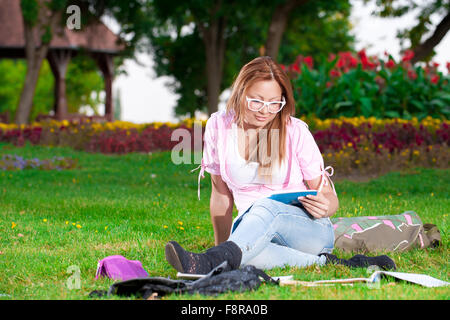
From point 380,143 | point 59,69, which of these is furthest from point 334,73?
point 59,69

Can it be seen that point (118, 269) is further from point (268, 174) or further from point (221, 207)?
point (268, 174)

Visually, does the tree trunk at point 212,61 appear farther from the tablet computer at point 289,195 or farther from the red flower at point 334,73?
the tablet computer at point 289,195

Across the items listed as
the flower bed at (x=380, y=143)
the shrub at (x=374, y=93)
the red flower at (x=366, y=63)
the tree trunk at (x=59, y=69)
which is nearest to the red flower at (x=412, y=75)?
the shrub at (x=374, y=93)

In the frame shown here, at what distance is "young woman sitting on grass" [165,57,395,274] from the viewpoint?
3.59 meters

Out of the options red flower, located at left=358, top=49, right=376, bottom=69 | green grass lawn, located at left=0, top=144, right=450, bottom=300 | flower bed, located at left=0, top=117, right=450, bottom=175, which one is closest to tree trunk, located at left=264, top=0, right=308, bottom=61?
red flower, located at left=358, top=49, right=376, bottom=69

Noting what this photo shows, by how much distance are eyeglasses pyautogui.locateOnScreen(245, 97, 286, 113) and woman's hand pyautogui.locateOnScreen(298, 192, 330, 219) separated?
0.54 meters

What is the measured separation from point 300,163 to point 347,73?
8.09 m

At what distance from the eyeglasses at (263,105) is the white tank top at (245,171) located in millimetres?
284

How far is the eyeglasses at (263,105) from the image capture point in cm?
364

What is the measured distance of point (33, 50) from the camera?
1823 cm

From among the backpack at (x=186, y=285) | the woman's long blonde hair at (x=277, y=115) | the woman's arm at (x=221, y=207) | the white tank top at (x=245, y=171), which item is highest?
the woman's long blonde hair at (x=277, y=115)

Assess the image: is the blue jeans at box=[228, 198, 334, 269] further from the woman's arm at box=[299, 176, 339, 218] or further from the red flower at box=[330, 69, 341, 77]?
the red flower at box=[330, 69, 341, 77]
